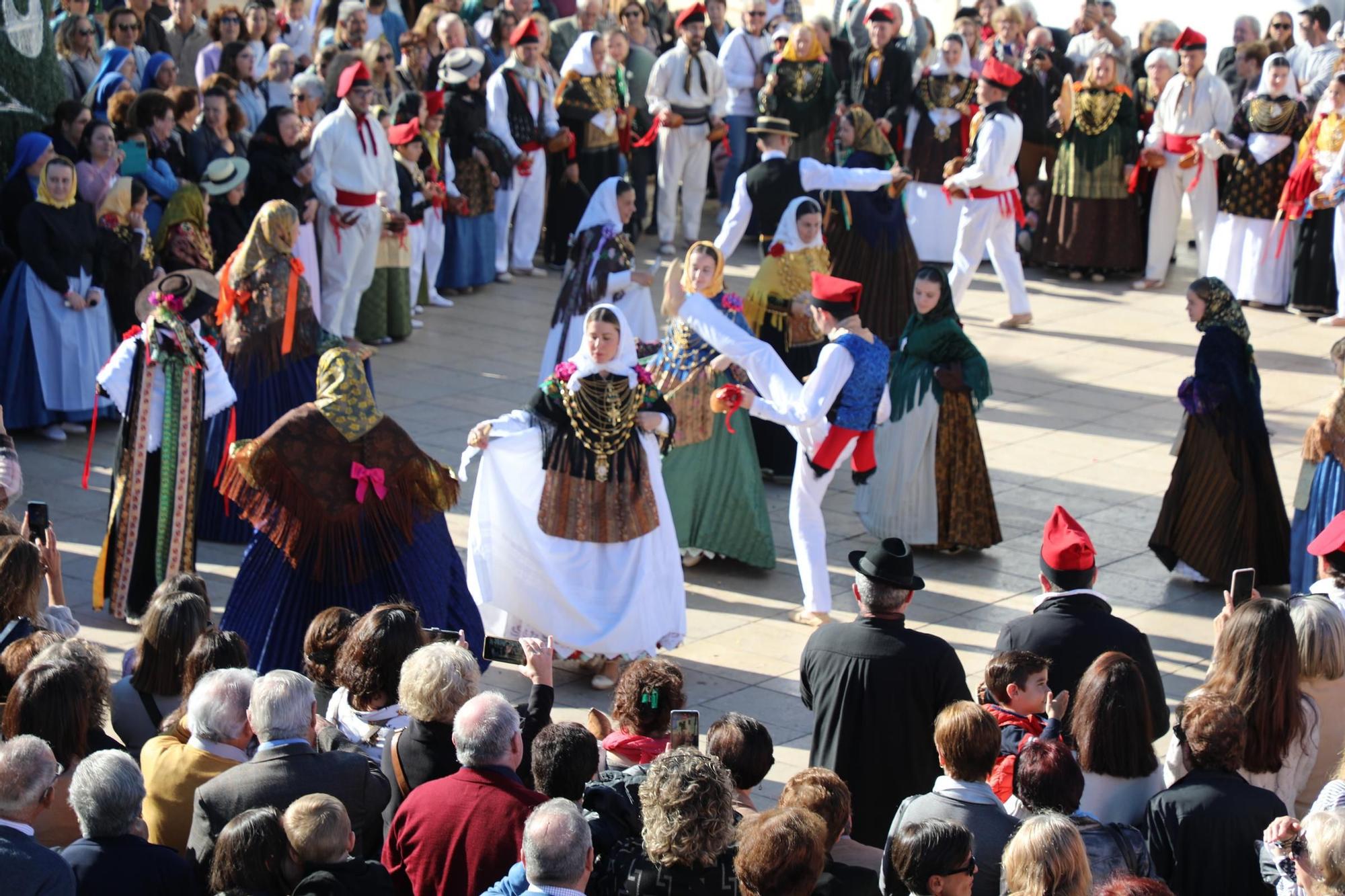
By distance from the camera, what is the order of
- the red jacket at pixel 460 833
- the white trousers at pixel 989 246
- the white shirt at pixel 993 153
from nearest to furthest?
the red jacket at pixel 460 833
the white shirt at pixel 993 153
the white trousers at pixel 989 246

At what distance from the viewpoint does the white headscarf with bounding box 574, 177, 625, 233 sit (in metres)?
10.4

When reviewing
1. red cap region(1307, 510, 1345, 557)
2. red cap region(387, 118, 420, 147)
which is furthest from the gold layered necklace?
red cap region(387, 118, 420, 147)

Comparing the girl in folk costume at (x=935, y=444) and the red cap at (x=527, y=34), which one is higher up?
the red cap at (x=527, y=34)

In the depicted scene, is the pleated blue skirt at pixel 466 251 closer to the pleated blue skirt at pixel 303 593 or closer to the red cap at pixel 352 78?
the red cap at pixel 352 78

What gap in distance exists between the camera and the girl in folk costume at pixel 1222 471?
28.0 feet

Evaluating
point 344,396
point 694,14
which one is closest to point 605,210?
point 344,396

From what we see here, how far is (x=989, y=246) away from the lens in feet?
45.1

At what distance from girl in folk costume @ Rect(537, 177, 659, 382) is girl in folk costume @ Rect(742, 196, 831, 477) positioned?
68 centimetres

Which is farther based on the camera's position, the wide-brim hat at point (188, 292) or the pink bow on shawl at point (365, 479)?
the wide-brim hat at point (188, 292)

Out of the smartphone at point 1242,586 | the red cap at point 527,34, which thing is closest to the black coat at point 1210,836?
the smartphone at point 1242,586

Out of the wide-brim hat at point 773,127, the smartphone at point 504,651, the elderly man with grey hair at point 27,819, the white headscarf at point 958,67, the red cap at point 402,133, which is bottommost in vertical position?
the elderly man with grey hair at point 27,819

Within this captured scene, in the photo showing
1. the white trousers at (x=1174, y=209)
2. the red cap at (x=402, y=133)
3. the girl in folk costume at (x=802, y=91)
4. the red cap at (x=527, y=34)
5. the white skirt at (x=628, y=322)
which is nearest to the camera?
the white skirt at (x=628, y=322)

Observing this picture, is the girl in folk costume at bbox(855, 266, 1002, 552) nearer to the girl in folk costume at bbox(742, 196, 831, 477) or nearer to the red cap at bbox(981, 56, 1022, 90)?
the girl in folk costume at bbox(742, 196, 831, 477)

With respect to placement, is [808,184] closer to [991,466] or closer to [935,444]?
[991,466]
